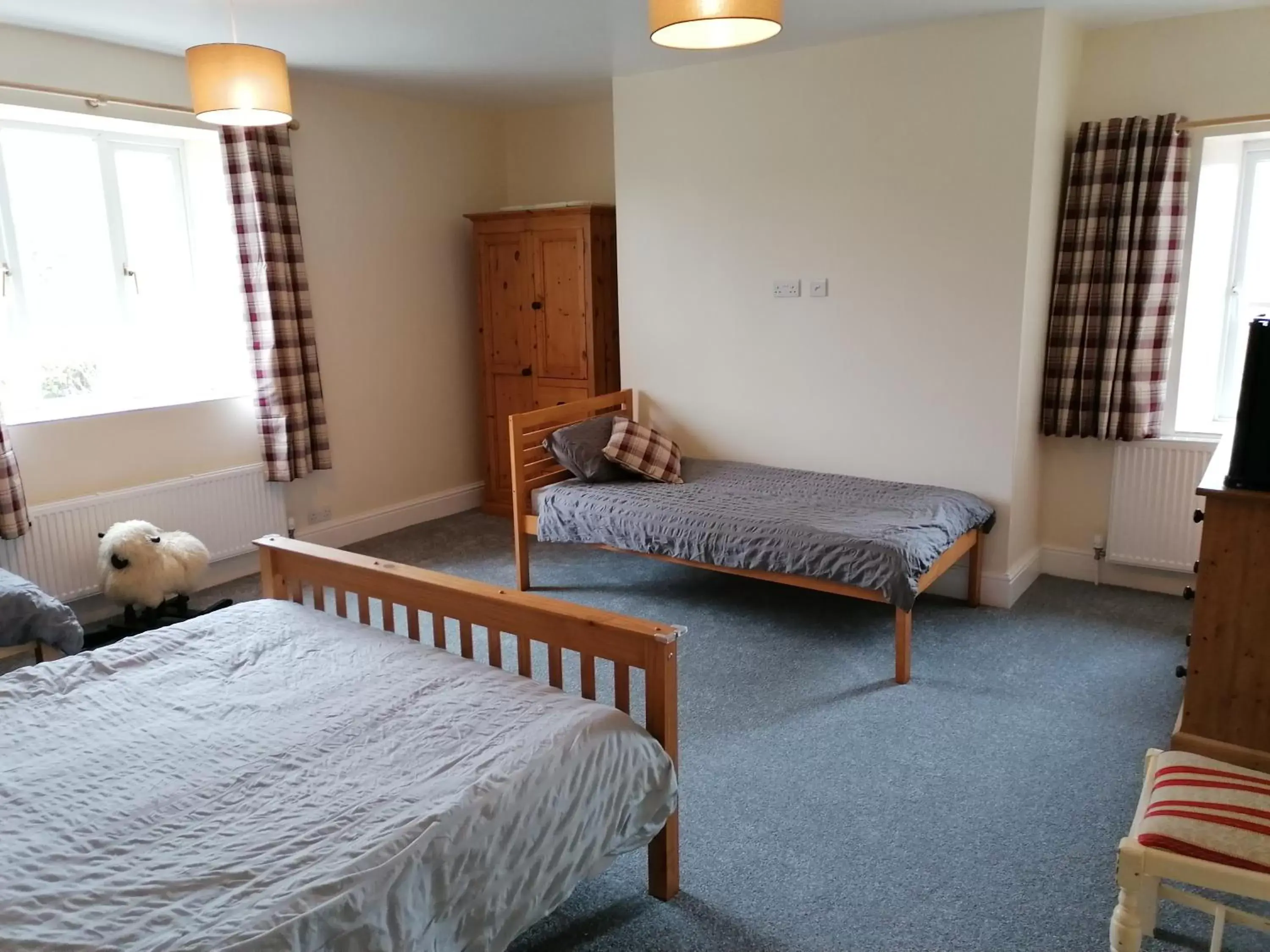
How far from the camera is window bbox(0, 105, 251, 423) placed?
153 inches

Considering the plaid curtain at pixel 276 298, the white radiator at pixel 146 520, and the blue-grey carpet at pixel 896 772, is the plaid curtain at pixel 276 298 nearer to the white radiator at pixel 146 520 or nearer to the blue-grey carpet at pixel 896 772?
the white radiator at pixel 146 520

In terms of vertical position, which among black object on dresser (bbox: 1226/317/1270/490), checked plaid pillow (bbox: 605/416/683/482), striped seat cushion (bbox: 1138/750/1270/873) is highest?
black object on dresser (bbox: 1226/317/1270/490)

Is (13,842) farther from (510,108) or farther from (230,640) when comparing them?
(510,108)

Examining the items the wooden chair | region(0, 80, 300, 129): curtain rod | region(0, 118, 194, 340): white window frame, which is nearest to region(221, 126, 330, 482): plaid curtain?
region(0, 80, 300, 129): curtain rod

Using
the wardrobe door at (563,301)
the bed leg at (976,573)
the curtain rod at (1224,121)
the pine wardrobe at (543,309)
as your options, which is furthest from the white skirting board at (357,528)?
the curtain rod at (1224,121)

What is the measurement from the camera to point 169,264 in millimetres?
4426

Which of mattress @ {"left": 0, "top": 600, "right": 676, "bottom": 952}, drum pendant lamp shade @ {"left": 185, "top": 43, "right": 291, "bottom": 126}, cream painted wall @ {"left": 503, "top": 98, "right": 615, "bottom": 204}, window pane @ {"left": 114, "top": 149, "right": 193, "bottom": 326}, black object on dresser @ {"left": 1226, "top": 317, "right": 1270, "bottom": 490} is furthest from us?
cream painted wall @ {"left": 503, "top": 98, "right": 615, "bottom": 204}

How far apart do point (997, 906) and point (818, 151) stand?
129 inches

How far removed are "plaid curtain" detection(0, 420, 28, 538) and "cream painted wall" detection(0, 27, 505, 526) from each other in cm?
21

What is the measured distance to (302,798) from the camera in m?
1.68

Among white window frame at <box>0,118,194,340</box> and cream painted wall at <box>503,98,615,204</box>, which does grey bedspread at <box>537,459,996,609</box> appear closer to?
cream painted wall at <box>503,98,615,204</box>

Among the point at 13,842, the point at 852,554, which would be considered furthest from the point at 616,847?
the point at 852,554

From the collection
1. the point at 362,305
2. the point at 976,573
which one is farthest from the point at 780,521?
the point at 362,305

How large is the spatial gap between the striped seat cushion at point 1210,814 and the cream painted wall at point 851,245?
86.3 inches
